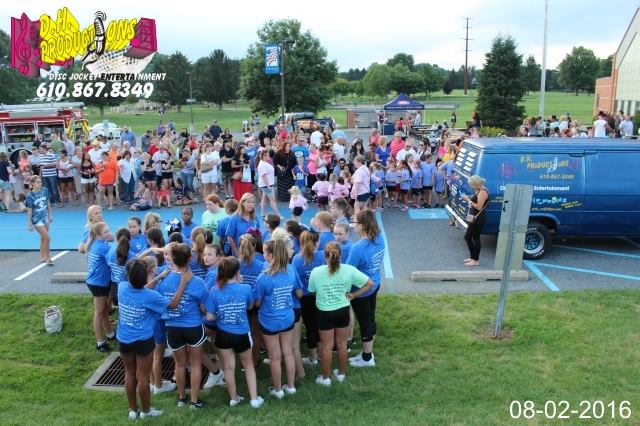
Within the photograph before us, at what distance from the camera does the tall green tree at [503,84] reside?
35719 millimetres

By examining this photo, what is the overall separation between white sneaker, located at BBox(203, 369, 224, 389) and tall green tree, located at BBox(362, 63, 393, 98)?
330 feet

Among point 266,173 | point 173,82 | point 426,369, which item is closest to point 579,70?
point 173,82

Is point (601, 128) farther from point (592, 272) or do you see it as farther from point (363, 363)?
point (363, 363)

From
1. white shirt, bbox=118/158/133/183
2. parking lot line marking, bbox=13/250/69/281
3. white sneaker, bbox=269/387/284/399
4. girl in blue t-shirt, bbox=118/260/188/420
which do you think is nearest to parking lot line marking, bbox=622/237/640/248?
white sneaker, bbox=269/387/284/399

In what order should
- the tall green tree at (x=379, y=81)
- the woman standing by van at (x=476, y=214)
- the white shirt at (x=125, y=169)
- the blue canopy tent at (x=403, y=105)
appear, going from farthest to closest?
the tall green tree at (x=379, y=81) < the blue canopy tent at (x=403, y=105) < the white shirt at (x=125, y=169) < the woman standing by van at (x=476, y=214)

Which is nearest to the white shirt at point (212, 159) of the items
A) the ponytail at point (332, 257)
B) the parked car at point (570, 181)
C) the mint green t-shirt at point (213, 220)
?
the mint green t-shirt at point (213, 220)

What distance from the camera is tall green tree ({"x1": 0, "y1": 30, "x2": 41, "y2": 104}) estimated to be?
2238 inches

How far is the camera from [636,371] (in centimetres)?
597

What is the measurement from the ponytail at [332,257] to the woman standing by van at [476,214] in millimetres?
4656

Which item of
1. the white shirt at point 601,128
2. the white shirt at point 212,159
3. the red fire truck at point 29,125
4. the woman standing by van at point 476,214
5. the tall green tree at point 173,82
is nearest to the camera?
the woman standing by van at point 476,214

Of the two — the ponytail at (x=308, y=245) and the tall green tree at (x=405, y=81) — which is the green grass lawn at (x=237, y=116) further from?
the ponytail at (x=308, y=245)

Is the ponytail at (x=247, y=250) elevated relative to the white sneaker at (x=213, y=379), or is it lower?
elevated

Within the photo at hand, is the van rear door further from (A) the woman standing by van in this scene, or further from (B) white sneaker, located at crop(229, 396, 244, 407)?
(B) white sneaker, located at crop(229, 396, 244, 407)

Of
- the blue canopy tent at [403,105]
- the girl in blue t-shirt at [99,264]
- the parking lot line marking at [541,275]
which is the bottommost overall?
the parking lot line marking at [541,275]
